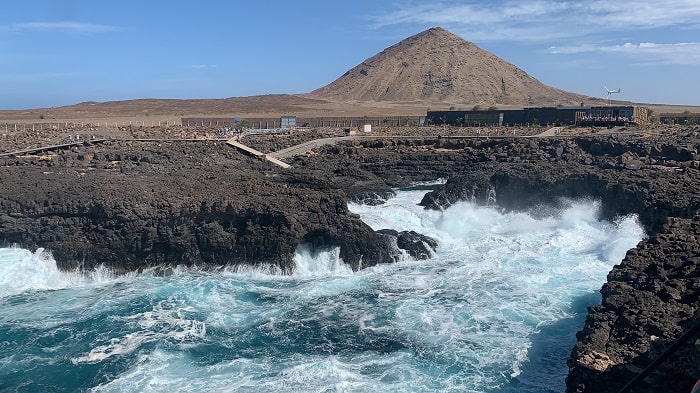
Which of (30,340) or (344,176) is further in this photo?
(344,176)

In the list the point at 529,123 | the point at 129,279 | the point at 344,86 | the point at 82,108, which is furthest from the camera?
the point at 344,86

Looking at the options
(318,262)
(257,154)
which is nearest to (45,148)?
(257,154)

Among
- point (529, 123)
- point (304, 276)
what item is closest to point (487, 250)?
→ point (304, 276)

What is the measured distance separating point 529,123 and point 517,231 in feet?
106

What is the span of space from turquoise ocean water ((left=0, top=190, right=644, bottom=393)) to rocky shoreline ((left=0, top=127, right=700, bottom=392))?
3.08 ft

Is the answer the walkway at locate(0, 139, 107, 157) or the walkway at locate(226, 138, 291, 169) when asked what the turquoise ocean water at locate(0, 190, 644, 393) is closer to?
the walkway at locate(0, 139, 107, 157)

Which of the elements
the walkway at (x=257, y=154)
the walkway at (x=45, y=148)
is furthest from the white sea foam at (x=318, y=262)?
the walkway at (x=45, y=148)

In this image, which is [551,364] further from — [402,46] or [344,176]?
[402,46]

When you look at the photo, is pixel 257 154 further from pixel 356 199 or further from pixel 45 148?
pixel 45 148

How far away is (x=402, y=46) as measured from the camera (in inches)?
4906

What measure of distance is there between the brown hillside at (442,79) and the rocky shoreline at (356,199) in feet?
205

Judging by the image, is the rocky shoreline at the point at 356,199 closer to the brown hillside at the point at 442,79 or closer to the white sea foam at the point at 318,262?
the white sea foam at the point at 318,262

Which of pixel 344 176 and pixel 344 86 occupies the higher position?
pixel 344 86

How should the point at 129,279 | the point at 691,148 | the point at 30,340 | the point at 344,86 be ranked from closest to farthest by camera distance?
the point at 30,340, the point at 129,279, the point at 691,148, the point at 344,86
